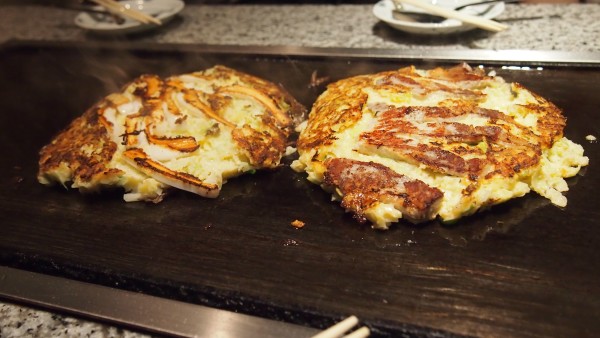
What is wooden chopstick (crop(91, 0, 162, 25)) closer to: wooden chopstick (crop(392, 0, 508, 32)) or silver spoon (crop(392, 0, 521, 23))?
A: silver spoon (crop(392, 0, 521, 23))

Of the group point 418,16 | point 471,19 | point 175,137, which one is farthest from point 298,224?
point 418,16

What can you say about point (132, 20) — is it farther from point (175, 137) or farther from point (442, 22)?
point (442, 22)

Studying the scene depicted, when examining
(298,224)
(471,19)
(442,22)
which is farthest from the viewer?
(442,22)

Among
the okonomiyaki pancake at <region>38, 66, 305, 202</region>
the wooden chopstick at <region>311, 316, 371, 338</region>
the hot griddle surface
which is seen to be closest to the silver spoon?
the hot griddle surface

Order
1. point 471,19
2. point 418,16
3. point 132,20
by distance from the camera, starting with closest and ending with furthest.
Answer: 1. point 471,19
2. point 418,16
3. point 132,20

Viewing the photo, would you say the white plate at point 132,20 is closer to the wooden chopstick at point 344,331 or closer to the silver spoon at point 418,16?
the silver spoon at point 418,16

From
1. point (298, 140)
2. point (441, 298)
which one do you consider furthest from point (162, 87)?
point (441, 298)

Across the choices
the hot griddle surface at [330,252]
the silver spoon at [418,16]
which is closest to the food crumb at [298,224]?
the hot griddle surface at [330,252]
